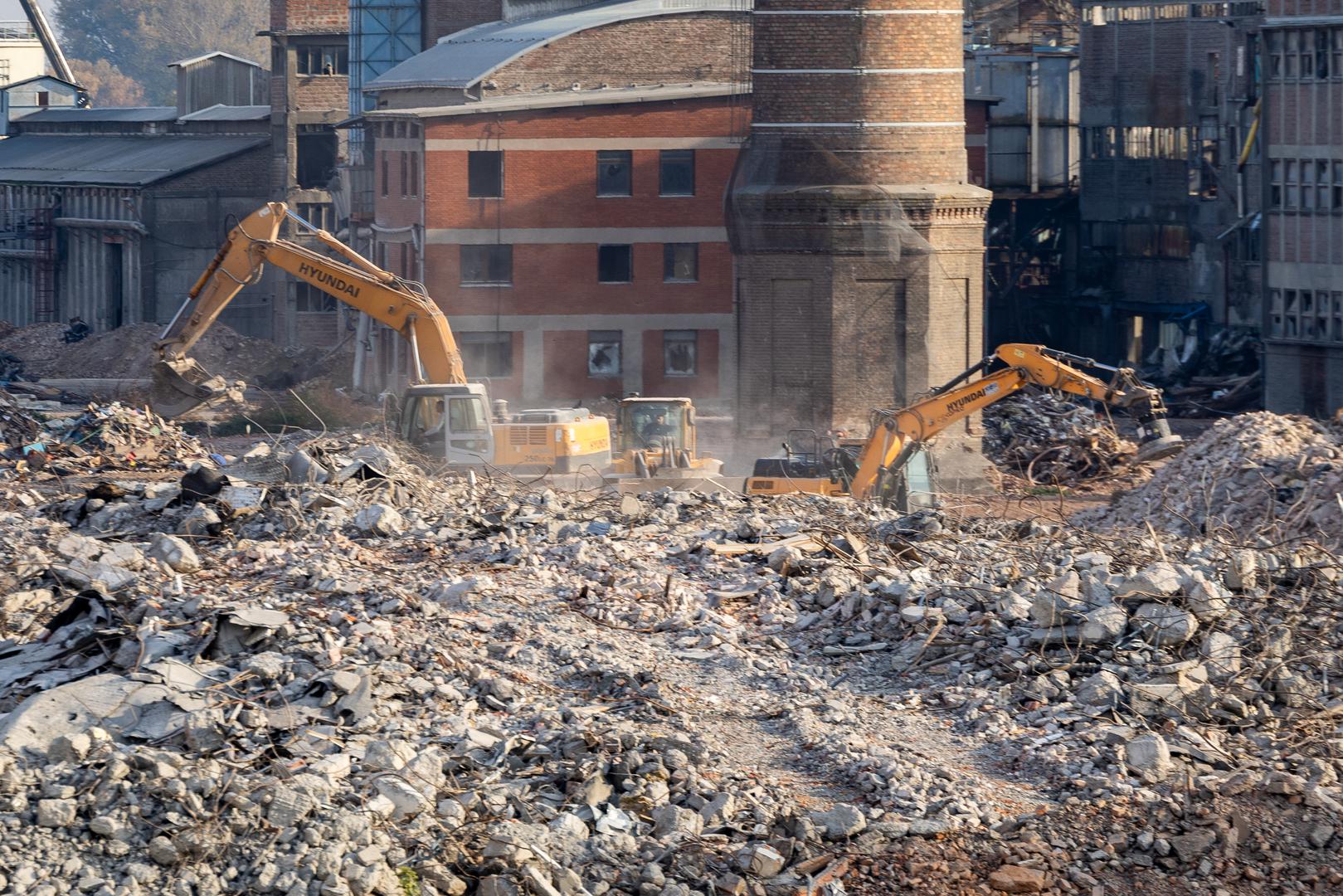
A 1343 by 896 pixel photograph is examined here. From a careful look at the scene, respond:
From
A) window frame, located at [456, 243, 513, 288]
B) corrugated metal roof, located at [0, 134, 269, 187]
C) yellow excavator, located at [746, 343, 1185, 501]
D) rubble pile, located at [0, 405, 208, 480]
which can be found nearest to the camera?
yellow excavator, located at [746, 343, 1185, 501]

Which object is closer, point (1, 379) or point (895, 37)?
point (895, 37)

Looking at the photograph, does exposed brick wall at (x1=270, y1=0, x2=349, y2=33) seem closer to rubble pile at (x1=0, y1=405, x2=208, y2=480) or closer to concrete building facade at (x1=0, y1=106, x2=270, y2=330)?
concrete building facade at (x1=0, y1=106, x2=270, y2=330)

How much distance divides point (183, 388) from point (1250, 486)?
54.9ft

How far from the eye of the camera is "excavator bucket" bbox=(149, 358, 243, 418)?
3244cm

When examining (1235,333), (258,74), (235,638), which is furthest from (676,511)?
(258,74)

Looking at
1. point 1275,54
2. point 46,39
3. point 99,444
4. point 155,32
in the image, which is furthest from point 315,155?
point 155,32

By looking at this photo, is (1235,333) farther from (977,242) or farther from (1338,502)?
(1338,502)

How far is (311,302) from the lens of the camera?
55344mm

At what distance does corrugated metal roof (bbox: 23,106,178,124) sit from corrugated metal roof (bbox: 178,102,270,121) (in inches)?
42.9

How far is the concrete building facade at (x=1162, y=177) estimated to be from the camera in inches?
1932

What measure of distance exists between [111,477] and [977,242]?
15.6 metres

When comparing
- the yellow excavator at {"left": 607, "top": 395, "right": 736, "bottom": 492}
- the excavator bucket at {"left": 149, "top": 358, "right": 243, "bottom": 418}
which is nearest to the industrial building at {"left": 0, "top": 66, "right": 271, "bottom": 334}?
the excavator bucket at {"left": 149, "top": 358, "right": 243, "bottom": 418}

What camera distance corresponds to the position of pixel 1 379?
1916 inches

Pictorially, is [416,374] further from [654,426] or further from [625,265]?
[625,265]
